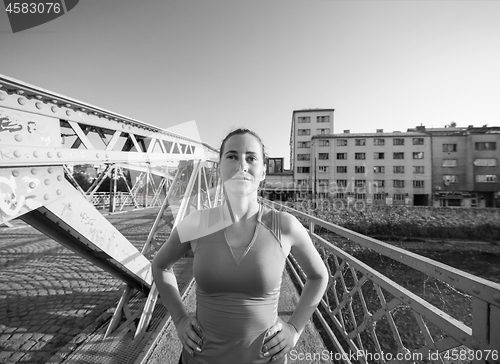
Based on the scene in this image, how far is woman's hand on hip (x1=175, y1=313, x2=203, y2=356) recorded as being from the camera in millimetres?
1170

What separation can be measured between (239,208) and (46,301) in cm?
541

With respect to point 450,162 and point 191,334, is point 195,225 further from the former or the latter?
point 450,162

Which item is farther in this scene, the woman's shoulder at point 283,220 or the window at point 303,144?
the window at point 303,144

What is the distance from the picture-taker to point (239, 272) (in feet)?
3.67

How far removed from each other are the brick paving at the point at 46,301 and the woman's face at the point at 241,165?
146 inches

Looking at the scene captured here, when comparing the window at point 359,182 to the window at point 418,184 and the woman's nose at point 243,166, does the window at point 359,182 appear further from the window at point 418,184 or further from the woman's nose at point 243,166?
the woman's nose at point 243,166

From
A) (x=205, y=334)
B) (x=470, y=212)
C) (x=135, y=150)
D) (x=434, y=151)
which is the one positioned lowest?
(x=470, y=212)

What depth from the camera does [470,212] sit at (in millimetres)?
26156

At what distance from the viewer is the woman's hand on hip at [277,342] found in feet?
3.71

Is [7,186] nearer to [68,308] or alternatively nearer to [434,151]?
[68,308]

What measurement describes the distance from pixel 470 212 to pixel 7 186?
3858cm

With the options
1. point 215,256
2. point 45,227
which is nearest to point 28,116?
point 45,227

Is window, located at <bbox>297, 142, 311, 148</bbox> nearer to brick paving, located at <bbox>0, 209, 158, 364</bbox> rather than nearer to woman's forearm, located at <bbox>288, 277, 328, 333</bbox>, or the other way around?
brick paving, located at <bbox>0, 209, 158, 364</bbox>

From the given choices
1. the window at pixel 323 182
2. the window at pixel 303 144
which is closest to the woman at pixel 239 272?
the window at pixel 323 182
